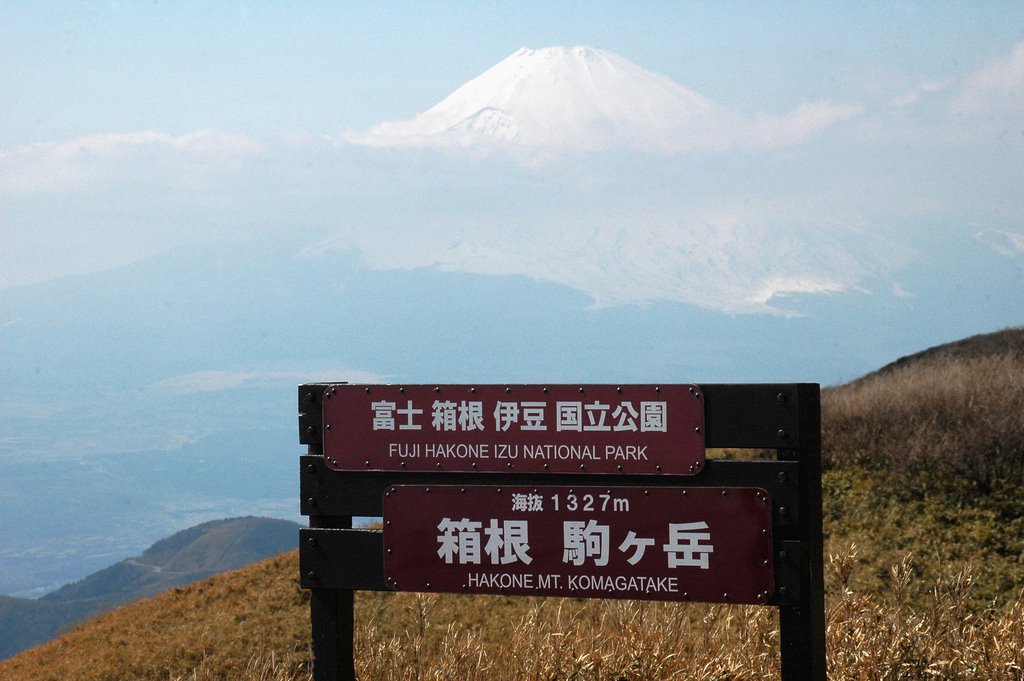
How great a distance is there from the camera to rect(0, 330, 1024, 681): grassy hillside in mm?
7801

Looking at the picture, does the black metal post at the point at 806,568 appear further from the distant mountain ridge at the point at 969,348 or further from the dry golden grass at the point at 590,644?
the distant mountain ridge at the point at 969,348

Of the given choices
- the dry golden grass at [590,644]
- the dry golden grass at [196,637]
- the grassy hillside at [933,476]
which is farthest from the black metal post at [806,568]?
the grassy hillside at [933,476]

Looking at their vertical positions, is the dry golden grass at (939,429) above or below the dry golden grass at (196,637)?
above

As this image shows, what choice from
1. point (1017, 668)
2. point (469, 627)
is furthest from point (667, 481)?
point (469, 627)

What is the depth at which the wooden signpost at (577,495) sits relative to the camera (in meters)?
6.24

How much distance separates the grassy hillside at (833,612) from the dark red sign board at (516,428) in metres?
1.80

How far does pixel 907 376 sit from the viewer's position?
19.1 meters

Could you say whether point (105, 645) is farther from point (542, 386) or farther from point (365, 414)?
point (542, 386)

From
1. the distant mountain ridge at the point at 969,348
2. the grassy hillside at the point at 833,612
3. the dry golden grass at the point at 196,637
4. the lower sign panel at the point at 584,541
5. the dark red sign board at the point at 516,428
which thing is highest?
the distant mountain ridge at the point at 969,348

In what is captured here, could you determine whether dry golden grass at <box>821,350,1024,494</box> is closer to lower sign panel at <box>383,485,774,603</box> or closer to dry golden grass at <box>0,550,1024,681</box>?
dry golden grass at <box>0,550,1024,681</box>

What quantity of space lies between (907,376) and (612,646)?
12.9 metres

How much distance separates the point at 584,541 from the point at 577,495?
290 mm

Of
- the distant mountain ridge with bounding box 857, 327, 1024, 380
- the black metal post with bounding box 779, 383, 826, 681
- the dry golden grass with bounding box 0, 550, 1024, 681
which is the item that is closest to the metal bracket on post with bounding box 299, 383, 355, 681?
the dry golden grass with bounding box 0, 550, 1024, 681

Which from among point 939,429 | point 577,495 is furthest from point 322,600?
point 939,429
